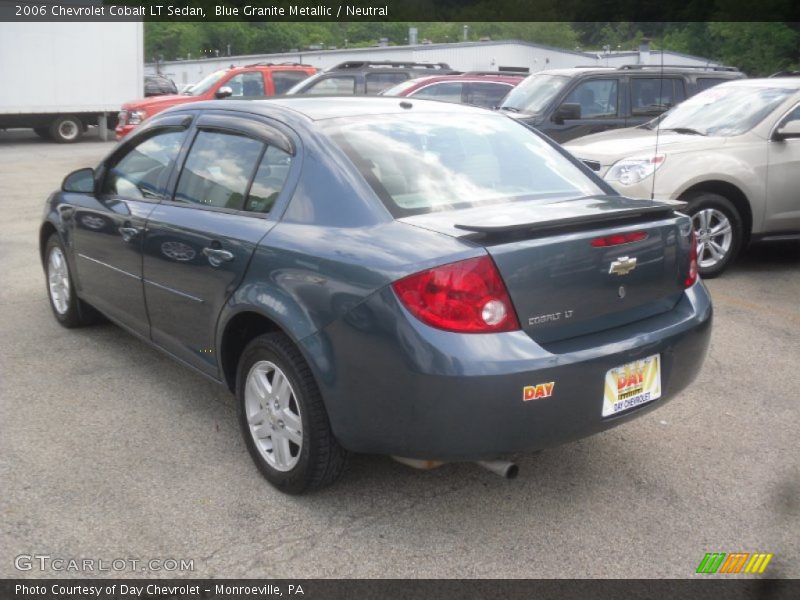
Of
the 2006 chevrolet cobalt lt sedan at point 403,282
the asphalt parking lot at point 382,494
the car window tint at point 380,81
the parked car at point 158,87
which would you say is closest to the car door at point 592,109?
the car window tint at point 380,81

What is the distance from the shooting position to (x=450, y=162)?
382 cm

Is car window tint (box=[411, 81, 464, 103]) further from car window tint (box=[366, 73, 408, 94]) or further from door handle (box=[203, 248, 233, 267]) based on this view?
door handle (box=[203, 248, 233, 267])

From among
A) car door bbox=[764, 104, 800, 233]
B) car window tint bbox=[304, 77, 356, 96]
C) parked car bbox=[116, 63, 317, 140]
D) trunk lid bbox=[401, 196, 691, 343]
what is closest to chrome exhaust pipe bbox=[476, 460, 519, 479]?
trunk lid bbox=[401, 196, 691, 343]

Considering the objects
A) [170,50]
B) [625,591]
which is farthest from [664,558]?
[170,50]

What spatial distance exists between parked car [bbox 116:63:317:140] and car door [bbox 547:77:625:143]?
760cm

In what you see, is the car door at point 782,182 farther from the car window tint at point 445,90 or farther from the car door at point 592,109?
the car window tint at point 445,90

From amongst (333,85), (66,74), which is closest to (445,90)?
(333,85)

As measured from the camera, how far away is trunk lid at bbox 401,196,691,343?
10.1ft

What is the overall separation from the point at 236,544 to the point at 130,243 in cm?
200

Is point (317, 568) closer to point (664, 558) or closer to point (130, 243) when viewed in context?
point (664, 558)

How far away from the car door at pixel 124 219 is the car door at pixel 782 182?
528 centimetres

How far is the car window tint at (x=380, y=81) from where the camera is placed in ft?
51.8

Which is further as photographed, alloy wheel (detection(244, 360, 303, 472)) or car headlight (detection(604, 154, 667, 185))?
car headlight (detection(604, 154, 667, 185))
